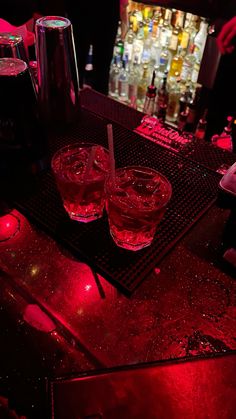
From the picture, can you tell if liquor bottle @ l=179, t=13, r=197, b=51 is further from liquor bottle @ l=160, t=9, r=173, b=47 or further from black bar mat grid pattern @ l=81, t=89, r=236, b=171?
black bar mat grid pattern @ l=81, t=89, r=236, b=171

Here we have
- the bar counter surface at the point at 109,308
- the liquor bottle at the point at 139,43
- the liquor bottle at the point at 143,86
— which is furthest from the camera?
the liquor bottle at the point at 143,86

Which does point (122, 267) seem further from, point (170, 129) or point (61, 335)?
point (170, 129)

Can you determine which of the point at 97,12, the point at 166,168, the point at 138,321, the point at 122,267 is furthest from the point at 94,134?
the point at 97,12

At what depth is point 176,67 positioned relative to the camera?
2.84m

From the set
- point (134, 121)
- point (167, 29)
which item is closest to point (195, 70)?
point (167, 29)

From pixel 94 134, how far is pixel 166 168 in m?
0.27

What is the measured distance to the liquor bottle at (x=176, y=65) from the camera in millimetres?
2779

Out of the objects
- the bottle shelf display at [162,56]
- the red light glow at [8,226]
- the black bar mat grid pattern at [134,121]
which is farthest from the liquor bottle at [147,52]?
the red light glow at [8,226]

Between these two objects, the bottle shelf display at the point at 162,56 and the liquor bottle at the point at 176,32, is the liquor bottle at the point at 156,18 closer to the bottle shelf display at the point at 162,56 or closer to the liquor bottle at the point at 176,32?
the bottle shelf display at the point at 162,56

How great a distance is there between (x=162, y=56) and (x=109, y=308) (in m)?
2.54

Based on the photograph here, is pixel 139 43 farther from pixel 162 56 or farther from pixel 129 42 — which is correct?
pixel 162 56

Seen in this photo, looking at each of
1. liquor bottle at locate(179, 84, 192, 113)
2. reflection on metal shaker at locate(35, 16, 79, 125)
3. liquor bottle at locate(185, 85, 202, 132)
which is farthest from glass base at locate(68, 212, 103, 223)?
liquor bottle at locate(179, 84, 192, 113)

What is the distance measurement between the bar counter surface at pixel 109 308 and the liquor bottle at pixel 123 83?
2.59 m

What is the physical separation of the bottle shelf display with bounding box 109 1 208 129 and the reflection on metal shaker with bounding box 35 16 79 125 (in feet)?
4.79
